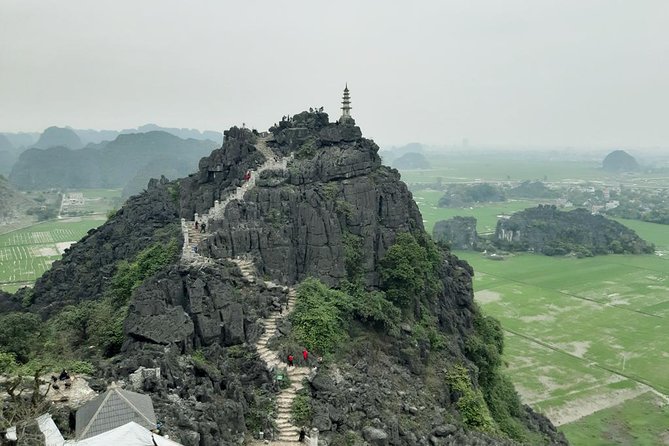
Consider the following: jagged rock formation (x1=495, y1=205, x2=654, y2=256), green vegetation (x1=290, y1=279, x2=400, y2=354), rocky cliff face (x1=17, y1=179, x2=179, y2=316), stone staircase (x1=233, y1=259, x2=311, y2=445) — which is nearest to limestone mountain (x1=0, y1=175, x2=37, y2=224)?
rocky cliff face (x1=17, y1=179, x2=179, y2=316)

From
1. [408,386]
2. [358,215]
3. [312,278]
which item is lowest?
[408,386]

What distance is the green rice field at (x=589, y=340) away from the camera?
5381 centimetres

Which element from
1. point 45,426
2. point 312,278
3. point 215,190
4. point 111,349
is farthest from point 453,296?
point 45,426

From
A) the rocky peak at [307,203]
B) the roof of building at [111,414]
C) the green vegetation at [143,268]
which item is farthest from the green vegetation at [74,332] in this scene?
the roof of building at [111,414]

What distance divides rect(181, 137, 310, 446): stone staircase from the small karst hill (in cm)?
12

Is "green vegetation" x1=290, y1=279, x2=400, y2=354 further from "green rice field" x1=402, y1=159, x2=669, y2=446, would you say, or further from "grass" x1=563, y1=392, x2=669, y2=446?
"grass" x1=563, y1=392, x2=669, y2=446

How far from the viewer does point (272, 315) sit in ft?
115

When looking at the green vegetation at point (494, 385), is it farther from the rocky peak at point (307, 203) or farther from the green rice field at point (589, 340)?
the rocky peak at point (307, 203)

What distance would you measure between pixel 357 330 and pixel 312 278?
482 cm

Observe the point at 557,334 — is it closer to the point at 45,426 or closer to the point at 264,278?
the point at 264,278

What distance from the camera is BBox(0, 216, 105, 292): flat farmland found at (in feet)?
335

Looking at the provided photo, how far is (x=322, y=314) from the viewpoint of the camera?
35.3m

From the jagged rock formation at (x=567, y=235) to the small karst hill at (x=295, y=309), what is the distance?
319 ft

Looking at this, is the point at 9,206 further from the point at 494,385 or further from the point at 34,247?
the point at 494,385
